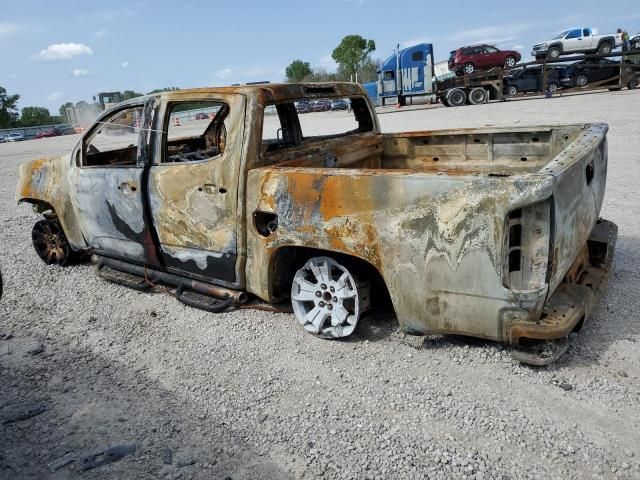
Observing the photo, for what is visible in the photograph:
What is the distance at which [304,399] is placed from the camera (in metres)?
2.98

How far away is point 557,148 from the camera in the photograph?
4.22m

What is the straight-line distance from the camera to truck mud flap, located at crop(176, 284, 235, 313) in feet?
13.3

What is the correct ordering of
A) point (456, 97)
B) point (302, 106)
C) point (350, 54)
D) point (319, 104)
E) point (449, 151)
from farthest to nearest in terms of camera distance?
point (350, 54), point (456, 97), point (319, 104), point (302, 106), point (449, 151)

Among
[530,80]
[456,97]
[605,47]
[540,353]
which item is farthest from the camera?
[605,47]

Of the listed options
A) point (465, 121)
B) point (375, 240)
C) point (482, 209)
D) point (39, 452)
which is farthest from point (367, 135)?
point (465, 121)

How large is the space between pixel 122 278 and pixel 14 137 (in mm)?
52084

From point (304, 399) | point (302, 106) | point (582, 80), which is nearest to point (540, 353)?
point (304, 399)

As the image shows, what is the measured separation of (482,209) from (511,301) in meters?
0.52

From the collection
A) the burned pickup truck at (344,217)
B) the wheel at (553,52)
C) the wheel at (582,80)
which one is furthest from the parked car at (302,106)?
the wheel at (553,52)

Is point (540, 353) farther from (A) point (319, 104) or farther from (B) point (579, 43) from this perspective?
(B) point (579, 43)

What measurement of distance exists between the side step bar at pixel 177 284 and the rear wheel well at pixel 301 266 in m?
0.36

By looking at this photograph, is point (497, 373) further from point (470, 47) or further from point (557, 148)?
point (470, 47)

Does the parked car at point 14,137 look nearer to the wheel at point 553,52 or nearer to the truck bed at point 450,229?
the wheel at point 553,52

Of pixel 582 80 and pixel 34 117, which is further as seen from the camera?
pixel 34 117
